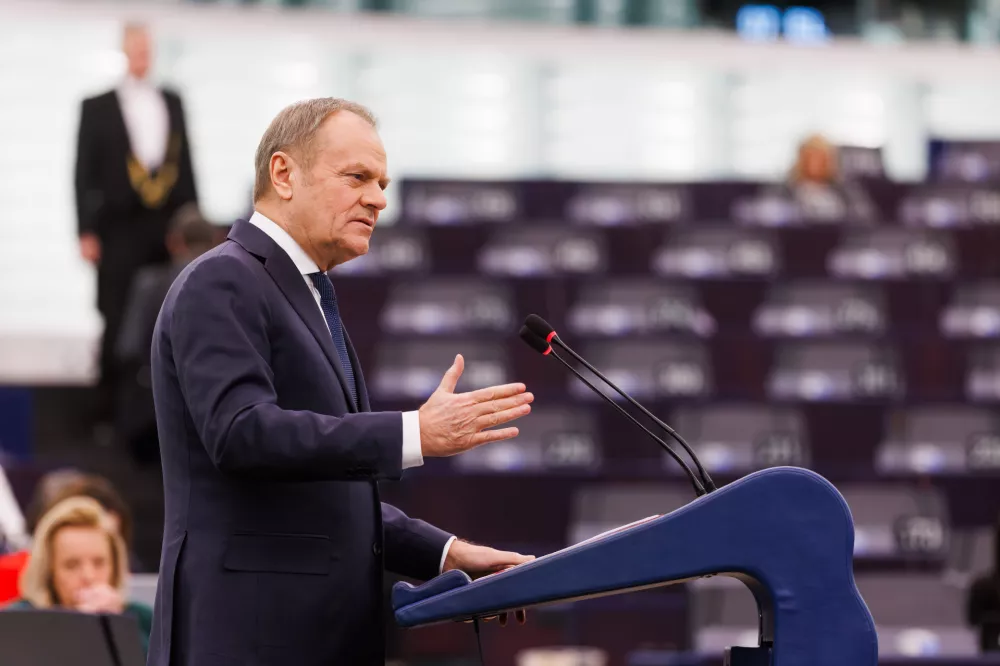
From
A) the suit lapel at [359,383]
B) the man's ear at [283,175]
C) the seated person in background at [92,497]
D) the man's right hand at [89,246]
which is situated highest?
the man's right hand at [89,246]

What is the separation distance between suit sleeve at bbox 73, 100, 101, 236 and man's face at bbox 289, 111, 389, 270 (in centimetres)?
415

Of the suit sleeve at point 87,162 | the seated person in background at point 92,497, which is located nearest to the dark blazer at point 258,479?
the seated person in background at point 92,497

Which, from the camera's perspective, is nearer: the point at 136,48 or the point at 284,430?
the point at 284,430

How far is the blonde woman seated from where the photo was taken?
2848 millimetres

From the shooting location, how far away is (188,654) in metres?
1.76

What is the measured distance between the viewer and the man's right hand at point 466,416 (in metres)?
1.64

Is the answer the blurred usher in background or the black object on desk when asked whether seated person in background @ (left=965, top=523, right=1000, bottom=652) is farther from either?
the black object on desk

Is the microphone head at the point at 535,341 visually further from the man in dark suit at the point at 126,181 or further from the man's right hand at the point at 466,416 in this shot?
the man in dark suit at the point at 126,181

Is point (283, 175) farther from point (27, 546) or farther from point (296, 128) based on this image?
point (27, 546)

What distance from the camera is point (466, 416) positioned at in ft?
5.39

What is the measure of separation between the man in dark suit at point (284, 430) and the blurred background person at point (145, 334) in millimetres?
2912

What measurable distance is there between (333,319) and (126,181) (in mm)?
4105

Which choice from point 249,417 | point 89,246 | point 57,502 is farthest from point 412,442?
point 89,246

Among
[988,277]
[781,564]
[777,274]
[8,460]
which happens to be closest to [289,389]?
[781,564]
